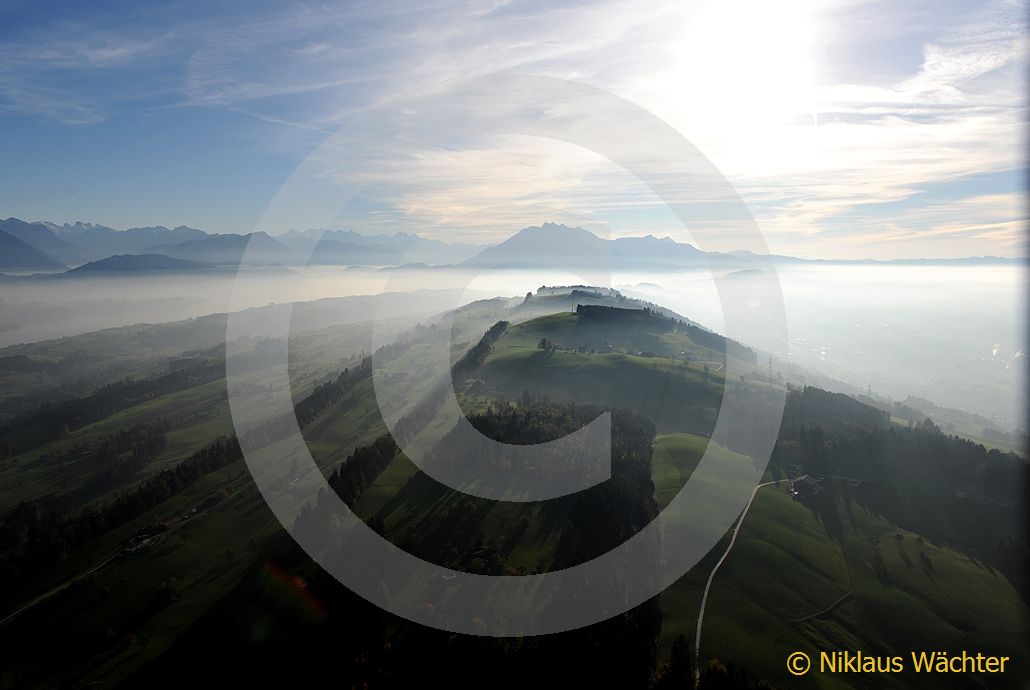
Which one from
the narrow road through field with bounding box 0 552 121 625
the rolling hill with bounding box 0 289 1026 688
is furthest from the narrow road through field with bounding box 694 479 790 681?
the narrow road through field with bounding box 0 552 121 625

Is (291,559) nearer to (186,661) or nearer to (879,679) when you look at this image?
(186,661)

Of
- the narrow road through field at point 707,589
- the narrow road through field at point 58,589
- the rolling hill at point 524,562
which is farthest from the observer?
the narrow road through field at point 58,589

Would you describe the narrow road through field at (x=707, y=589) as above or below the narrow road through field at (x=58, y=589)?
above

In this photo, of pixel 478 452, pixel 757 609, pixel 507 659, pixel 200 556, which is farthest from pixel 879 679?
pixel 200 556

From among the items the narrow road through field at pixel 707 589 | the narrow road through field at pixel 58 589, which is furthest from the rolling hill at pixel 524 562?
the narrow road through field at pixel 58 589

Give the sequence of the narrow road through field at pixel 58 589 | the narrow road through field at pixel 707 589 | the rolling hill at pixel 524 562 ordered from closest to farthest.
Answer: the narrow road through field at pixel 707 589 < the rolling hill at pixel 524 562 < the narrow road through field at pixel 58 589

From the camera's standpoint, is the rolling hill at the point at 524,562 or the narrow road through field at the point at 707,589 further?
the rolling hill at the point at 524,562

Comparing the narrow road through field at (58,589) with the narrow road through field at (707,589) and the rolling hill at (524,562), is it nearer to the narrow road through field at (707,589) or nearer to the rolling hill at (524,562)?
the rolling hill at (524,562)

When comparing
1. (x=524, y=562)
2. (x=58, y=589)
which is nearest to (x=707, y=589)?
(x=524, y=562)

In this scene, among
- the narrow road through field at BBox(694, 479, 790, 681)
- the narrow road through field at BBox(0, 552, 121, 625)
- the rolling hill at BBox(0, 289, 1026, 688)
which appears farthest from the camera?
the narrow road through field at BBox(0, 552, 121, 625)

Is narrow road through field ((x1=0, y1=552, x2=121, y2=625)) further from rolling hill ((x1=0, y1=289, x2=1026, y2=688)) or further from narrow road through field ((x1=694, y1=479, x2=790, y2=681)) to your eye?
narrow road through field ((x1=694, y1=479, x2=790, y2=681))

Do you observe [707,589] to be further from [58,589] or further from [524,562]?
[58,589]
